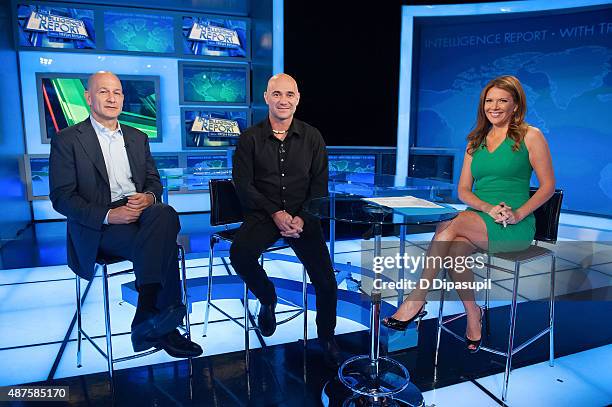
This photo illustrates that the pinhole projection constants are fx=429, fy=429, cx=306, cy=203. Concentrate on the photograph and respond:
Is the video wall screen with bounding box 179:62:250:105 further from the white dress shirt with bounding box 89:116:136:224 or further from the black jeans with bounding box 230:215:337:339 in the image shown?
the black jeans with bounding box 230:215:337:339

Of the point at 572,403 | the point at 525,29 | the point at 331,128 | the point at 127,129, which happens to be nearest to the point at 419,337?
the point at 572,403

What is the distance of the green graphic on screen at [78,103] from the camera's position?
5.08 metres

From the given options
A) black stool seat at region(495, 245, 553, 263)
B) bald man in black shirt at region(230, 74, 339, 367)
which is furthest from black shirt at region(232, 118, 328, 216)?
black stool seat at region(495, 245, 553, 263)

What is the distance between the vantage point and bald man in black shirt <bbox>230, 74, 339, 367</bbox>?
205 cm

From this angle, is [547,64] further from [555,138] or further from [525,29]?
[555,138]

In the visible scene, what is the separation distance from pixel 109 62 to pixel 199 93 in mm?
1120

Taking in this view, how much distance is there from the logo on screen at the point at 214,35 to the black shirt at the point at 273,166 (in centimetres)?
386

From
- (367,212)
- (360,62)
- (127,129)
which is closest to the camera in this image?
(367,212)

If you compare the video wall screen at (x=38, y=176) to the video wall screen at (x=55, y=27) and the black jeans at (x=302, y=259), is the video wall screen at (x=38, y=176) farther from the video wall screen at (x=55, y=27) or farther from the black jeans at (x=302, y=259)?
the black jeans at (x=302, y=259)

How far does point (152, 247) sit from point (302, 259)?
699mm

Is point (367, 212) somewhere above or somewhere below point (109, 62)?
below

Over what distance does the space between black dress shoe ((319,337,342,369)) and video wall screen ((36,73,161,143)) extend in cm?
387

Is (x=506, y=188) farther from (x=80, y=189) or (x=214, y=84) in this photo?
(x=214, y=84)

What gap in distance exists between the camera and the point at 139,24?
5289mm
